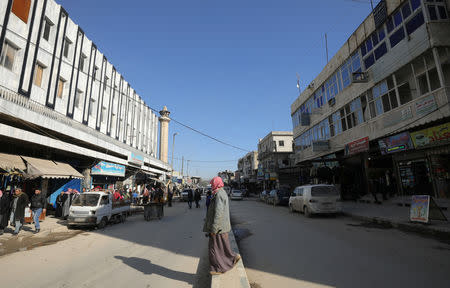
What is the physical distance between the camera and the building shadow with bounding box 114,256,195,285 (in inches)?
176

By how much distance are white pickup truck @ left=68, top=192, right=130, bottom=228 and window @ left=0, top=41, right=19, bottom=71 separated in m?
8.95

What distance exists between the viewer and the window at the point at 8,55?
42.3 feet

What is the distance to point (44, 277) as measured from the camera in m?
4.57

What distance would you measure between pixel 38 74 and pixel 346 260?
1968 cm

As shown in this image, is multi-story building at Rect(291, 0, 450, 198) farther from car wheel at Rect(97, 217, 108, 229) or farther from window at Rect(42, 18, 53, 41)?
window at Rect(42, 18, 53, 41)

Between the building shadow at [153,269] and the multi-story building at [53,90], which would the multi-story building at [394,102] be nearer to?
the building shadow at [153,269]

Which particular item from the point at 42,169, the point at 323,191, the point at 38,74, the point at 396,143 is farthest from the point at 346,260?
the point at 38,74

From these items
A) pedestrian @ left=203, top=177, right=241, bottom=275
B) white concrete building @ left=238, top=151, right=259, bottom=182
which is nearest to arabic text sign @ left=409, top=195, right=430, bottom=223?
pedestrian @ left=203, top=177, right=241, bottom=275

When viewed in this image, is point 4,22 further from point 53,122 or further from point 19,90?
point 53,122

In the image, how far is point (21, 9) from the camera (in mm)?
13953

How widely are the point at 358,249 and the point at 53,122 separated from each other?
15.9 metres

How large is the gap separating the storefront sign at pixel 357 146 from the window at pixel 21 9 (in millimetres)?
22950

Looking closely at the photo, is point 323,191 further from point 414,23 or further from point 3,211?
point 3,211

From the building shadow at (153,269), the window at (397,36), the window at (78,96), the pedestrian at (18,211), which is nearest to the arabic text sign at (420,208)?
the building shadow at (153,269)
